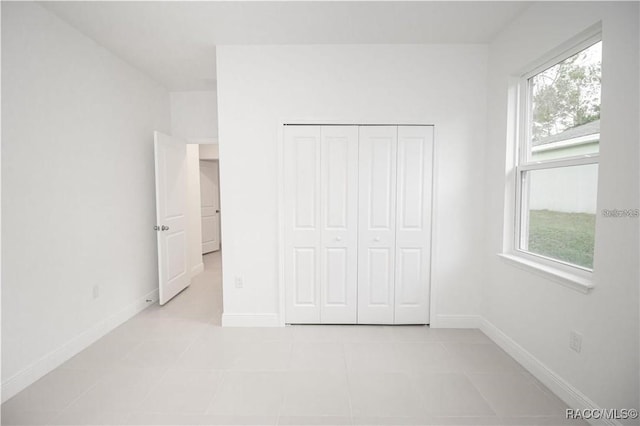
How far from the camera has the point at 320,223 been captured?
306 cm

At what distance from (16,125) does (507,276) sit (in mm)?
3897

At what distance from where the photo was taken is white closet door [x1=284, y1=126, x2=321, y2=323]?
118 inches

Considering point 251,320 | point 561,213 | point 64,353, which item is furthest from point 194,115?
point 561,213

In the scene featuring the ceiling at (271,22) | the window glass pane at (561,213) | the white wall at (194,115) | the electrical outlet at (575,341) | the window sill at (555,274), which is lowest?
the electrical outlet at (575,341)

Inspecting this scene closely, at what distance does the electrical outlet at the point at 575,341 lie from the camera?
74.7 inches

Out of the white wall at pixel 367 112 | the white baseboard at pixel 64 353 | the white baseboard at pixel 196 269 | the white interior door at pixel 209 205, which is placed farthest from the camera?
the white interior door at pixel 209 205

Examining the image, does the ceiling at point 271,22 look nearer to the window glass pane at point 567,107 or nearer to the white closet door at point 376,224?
the window glass pane at point 567,107

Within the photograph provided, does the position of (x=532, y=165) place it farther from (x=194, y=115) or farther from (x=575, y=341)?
(x=194, y=115)

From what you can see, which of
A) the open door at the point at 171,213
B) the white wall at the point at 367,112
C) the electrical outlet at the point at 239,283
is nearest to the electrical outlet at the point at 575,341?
the white wall at the point at 367,112

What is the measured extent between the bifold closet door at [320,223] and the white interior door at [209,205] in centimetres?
435

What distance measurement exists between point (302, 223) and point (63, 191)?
6.60 feet

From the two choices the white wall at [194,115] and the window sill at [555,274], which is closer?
the window sill at [555,274]

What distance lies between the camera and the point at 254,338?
9.31ft

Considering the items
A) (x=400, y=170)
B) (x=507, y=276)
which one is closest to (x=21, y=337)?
Result: (x=400, y=170)
